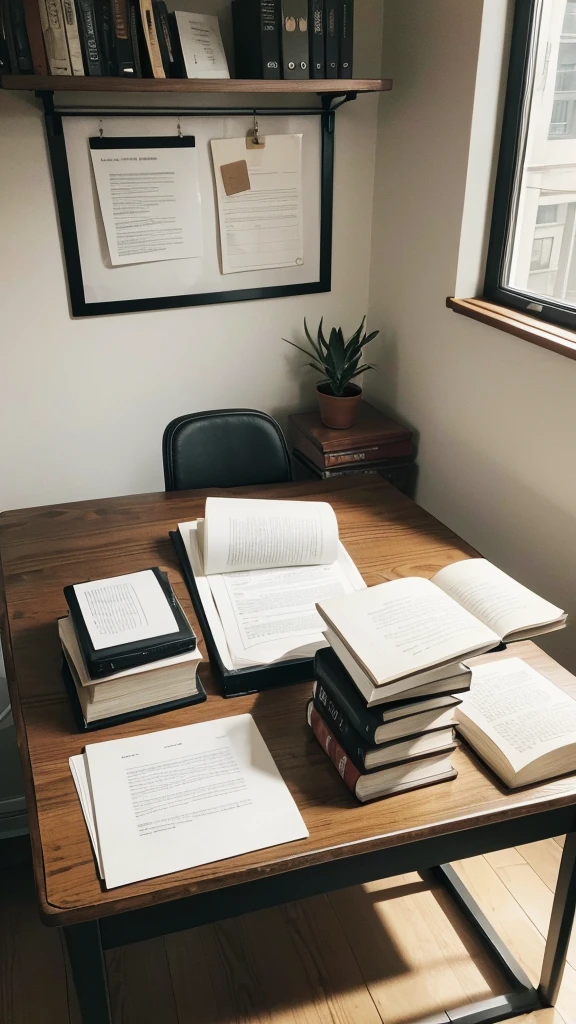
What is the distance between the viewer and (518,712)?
121 centimetres

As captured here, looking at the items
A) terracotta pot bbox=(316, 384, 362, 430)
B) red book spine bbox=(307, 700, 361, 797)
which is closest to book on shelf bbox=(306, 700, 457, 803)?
red book spine bbox=(307, 700, 361, 797)

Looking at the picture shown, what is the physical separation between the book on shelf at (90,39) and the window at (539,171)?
3.10 ft

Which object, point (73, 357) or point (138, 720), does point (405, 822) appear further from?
point (73, 357)

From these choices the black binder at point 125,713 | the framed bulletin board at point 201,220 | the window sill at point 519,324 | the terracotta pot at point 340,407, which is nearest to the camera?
the black binder at point 125,713

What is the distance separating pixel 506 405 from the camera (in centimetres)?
196

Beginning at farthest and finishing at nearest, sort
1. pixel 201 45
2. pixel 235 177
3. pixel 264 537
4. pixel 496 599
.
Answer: pixel 235 177, pixel 201 45, pixel 264 537, pixel 496 599

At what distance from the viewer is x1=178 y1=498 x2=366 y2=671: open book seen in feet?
4.54

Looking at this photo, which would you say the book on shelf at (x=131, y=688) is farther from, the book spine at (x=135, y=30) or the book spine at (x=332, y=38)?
the book spine at (x=332, y=38)

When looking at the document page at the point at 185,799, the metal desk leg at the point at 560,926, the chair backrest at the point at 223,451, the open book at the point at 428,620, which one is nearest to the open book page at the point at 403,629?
the open book at the point at 428,620

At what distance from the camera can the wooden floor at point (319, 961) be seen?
1593 mm

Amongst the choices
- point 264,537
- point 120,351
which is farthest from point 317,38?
point 264,537

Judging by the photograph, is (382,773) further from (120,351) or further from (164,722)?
(120,351)

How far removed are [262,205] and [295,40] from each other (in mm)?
446

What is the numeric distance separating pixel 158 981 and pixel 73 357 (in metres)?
1.55
